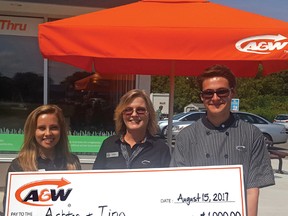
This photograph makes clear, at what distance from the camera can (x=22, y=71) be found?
7.40 m

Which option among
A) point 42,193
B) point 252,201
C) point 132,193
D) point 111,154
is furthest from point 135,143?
point 252,201

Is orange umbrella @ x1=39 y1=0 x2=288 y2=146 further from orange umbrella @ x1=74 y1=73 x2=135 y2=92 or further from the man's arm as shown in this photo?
orange umbrella @ x1=74 y1=73 x2=135 y2=92

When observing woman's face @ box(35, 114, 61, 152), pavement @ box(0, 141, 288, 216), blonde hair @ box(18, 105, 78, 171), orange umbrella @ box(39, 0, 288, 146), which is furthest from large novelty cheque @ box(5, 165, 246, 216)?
pavement @ box(0, 141, 288, 216)

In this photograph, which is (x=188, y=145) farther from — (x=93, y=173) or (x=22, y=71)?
(x=22, y=71)

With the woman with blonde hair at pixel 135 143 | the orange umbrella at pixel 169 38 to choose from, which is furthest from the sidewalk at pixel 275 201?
the orange umbrella at pixel 169 38

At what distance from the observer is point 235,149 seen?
263 cm

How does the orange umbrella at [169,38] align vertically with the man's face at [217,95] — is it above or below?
above

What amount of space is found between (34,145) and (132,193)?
28.2 inches

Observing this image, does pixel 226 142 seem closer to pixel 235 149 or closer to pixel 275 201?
pixel 235 149

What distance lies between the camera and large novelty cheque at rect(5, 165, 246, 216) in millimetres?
2656

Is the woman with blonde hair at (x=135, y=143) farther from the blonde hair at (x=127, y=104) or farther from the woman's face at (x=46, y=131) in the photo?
the woman's face at (x=46, y=131)

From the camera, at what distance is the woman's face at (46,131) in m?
2.84

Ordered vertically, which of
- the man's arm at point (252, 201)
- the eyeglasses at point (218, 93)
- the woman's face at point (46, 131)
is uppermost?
the eyeglasses at point (218, 93)

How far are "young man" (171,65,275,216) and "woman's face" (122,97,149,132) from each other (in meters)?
0.46
